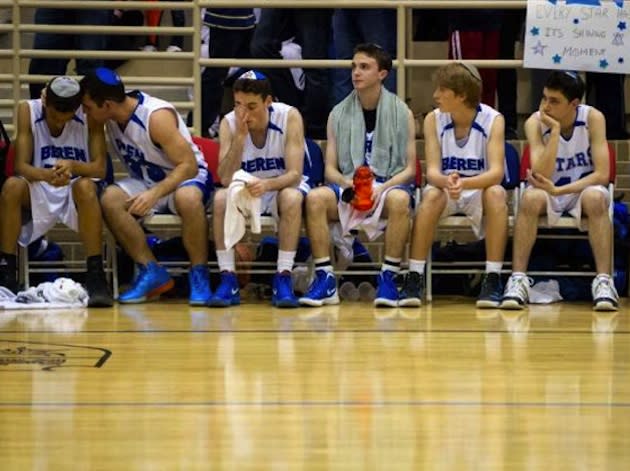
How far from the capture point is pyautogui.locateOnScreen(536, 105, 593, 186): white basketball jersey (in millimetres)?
7980

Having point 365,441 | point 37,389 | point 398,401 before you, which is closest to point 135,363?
point 37,389

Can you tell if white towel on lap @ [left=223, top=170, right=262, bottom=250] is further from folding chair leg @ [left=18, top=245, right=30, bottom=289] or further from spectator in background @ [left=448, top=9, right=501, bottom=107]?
spectator in background @ [left=448, top=9, right=501, bottom=107]

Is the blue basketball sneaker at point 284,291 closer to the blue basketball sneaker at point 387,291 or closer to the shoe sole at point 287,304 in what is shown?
the shoe sole at point 287,304

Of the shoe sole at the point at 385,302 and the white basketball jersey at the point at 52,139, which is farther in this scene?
the white basketball jersey at the point at 52,139

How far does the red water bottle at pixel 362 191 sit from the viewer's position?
25.5 ft

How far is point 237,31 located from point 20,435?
5.65 metres

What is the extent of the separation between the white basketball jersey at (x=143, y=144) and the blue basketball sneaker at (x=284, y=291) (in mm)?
869

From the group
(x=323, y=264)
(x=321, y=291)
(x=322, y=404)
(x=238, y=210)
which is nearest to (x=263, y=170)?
(x=238, y=210)

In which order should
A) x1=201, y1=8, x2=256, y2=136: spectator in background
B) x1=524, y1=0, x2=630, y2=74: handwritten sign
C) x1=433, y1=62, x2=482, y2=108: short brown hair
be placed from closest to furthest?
x1=433, y1=62, x2=482, y2=108: short brown hair, x1=524, y1=0, x2=630, y2=74: handwritten sign, x1=201, y1=8, x2=256, y2=136: spectator in background

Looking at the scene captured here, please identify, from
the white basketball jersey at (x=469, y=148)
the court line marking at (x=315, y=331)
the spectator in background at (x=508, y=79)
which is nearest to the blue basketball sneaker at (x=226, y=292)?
the court line marking at (x=315, y=331)

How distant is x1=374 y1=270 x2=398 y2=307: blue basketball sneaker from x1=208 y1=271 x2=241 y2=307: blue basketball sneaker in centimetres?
78

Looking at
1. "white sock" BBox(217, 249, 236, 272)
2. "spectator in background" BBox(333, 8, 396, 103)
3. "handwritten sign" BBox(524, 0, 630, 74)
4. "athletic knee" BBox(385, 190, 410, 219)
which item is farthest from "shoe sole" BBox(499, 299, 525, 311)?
"spectator in background" BBox(333, 8, 396, 103)

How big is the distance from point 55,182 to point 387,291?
76.9 inches

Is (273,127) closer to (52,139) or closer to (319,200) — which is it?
(319,200)
